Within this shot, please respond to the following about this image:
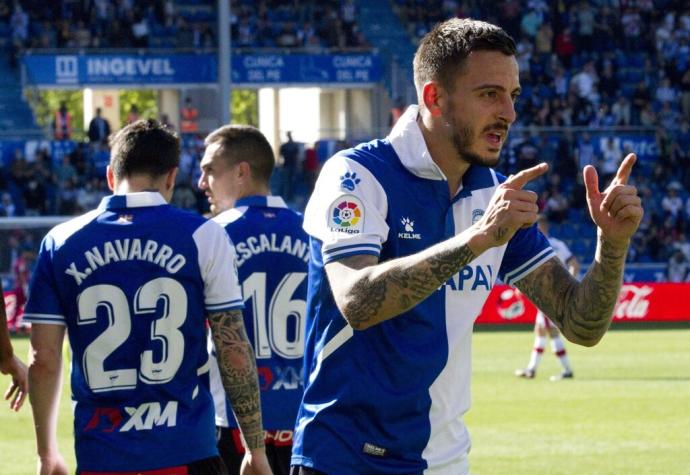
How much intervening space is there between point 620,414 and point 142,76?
830 inches

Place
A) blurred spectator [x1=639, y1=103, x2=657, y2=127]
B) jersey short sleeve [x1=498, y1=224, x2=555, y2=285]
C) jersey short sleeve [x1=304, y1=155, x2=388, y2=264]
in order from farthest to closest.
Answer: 1. blurred spectator [x1=639, y1=103, x2=657, y2=127]
2. jersey short sleeve [x1=498, y1=224, x2=555, y2=285]
3. jersey short sleeve [x1=304, y1=155, x2=388, y2=264]

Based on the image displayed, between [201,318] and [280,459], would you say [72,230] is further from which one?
[280,459]

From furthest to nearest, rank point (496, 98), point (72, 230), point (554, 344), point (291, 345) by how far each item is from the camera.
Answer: point (554, 344), point (291, 345), point (72, 230), point (496, 98)


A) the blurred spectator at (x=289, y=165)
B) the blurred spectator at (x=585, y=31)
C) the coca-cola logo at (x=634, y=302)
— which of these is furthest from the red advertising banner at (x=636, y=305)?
the blurred spectator at (x=585, y=31)

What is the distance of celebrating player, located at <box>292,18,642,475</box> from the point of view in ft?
13.5

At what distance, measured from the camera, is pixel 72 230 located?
5359 mm

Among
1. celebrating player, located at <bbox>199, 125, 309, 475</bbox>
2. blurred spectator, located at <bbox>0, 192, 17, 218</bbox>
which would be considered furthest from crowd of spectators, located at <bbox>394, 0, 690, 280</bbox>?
celebrating player, located at <bbox>199, 125, 309, 475</bbox>

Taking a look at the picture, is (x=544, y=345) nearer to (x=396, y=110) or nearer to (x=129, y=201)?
(x=129, y=201)

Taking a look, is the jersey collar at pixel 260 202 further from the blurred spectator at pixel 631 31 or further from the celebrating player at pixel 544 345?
the blurred spectator at pixel 631 31

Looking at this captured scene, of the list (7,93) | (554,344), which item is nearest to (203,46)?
(7,93)

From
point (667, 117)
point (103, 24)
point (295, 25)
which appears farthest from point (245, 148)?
point (295, 25)

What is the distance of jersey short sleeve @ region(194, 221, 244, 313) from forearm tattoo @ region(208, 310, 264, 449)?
0.05m

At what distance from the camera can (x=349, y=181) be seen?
163 inches

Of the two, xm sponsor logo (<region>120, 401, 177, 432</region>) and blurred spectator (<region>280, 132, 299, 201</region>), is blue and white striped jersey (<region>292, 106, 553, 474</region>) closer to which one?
xm sponsor logo (<region>120, 401, 177, 432</region>)
